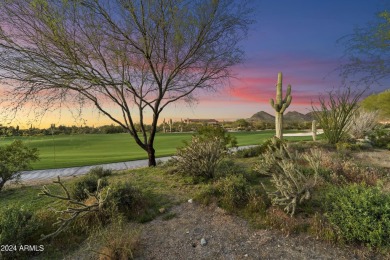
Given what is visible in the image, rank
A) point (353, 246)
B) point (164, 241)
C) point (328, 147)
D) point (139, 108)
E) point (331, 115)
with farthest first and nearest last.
Answer: point (331, 115), point (328, 147), point (139, 108), point (164, 241), point (353, 246)

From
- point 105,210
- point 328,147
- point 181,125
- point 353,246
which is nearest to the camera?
point 353,246

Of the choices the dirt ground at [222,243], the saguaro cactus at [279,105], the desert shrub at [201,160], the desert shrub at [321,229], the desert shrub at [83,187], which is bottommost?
the dirt ground at [222,243]

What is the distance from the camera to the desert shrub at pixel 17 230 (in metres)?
3.97

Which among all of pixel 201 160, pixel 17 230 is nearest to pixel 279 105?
pixel 201 160

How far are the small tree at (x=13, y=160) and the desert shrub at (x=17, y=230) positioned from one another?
11.9 ft

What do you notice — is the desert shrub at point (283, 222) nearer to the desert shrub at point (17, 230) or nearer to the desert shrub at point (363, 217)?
the desert shrub at point (363, 217)

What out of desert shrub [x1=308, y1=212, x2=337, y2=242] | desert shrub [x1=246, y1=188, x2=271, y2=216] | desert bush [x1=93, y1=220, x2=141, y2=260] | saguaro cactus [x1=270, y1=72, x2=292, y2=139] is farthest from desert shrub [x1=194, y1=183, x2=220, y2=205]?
saguaro cactus [x1=270, y1=72, x2=292, y2=139]

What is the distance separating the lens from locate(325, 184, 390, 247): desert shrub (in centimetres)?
371

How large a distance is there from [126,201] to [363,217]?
177 inches

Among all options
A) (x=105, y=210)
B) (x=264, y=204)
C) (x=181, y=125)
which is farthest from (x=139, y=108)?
(x=181, y=125)

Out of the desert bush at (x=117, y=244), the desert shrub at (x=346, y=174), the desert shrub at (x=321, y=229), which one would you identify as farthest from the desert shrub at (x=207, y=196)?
the desert shrub at (x=346, y=174)

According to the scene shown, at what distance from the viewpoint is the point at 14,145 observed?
843cm

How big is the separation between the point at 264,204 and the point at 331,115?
40.4 feet

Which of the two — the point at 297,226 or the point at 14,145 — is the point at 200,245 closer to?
the point at 297,226
